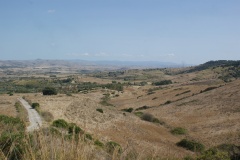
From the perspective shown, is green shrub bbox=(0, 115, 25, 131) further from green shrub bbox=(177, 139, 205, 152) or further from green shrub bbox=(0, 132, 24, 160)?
green shrub bbox=(177, 139, 205, 152)

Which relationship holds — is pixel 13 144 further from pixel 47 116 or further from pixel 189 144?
pixel 47 116

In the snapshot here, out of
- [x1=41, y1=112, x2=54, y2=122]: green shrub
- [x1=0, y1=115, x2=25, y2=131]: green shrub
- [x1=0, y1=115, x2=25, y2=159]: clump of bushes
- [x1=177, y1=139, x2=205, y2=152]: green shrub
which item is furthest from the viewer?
[x1=41, y1=112, x2=54, y2=122]: green shrub

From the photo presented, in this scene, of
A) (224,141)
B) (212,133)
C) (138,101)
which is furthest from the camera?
(138,101)

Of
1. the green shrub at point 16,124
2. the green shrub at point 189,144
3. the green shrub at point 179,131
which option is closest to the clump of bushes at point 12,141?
the green shrub at point 16,124

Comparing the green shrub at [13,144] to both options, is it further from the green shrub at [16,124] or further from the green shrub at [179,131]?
the green shrub at [179,131]

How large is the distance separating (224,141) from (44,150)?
3459 centimetres

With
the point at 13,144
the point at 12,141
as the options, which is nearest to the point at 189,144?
the point at 12,141

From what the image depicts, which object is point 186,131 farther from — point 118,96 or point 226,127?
point 118,96

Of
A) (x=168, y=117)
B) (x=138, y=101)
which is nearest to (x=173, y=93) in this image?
(x=138, y=101)

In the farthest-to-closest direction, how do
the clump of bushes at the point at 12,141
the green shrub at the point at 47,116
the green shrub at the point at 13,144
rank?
1. the green shrub at the point at 47,116
2. the clump of bushes at the point at 12,141
3. the green shrub at the point at 13,144

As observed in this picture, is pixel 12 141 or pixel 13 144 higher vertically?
pixel 13 144

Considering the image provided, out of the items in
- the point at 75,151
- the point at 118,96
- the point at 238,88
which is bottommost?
the point at 118,96

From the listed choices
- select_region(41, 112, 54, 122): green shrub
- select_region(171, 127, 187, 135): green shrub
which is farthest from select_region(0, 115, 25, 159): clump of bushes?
select_region(171, 127, 187, 135): green shrub

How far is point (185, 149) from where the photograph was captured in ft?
111
